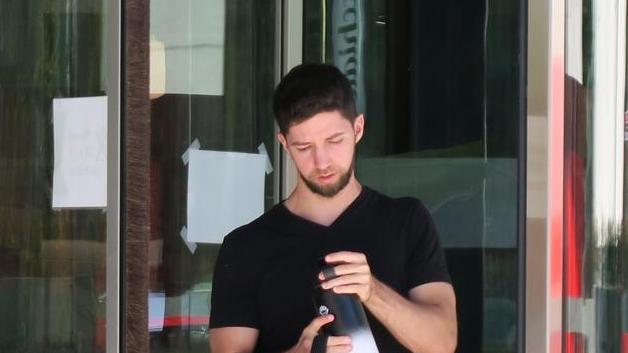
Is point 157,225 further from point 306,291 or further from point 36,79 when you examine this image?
point 306,291

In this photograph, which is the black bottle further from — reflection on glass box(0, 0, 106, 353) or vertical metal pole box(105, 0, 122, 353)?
reflection on glass box(0, 0, 106, 353)

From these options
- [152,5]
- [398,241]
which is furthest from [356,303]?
[152,5]

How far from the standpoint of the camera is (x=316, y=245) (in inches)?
79.7

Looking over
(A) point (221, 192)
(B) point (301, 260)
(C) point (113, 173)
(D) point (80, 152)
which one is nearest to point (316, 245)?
(B) point (301, 260)

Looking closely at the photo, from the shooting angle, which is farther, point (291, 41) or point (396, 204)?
point (291, 41)

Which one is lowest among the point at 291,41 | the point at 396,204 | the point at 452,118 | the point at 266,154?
the point at 396,204

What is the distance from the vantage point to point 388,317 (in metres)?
1.88

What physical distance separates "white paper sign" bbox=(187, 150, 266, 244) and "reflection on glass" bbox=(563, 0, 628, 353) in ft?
3.65

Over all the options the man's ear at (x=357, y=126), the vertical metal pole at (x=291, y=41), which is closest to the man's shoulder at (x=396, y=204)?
the man's ear at (x=357, y=126)

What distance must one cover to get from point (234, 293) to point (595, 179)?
131 centimetres

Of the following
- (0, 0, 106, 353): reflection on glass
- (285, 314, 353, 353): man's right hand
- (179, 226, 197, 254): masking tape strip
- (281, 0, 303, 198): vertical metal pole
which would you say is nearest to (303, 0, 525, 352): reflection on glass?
(281, 0, 303, 198): vertical metal pole

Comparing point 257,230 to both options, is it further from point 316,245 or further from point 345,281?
point 345,281

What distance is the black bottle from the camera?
1.77m

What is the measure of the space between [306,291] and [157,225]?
1.61m
